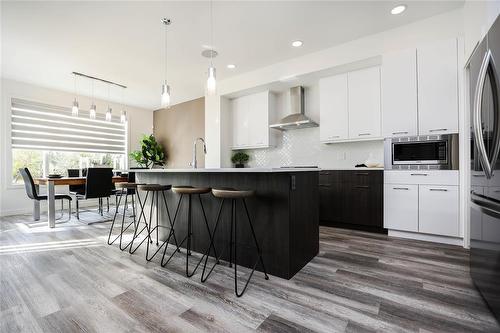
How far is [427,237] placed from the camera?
289cm

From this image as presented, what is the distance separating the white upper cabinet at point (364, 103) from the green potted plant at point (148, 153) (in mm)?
5075

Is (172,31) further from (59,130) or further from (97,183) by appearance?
(59,130)

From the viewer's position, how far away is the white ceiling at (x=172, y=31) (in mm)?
2672

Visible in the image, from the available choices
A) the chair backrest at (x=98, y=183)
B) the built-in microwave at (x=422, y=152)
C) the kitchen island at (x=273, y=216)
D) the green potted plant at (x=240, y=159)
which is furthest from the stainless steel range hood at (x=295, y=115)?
the chair backrest at (x=98, y=183)

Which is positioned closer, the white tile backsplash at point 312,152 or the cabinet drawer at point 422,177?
the cabinet drawer at point 422,177

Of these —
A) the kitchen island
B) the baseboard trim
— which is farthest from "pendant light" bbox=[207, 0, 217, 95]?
the baseboard trim

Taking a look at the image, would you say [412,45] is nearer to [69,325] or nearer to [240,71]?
[240,71]

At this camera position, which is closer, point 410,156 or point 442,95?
point 442,95

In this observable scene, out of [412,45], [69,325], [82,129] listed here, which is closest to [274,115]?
[412,45]

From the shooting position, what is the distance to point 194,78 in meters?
4.75

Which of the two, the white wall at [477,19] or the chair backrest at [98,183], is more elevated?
the white wall at [477,19]

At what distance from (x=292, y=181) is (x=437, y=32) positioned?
2.76m

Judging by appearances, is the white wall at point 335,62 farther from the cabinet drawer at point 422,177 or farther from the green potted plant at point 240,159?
the cabinet drawer at point 422,177

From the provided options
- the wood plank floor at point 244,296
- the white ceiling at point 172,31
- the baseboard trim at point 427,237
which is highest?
the white ceiling at point 172,31
